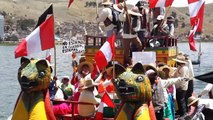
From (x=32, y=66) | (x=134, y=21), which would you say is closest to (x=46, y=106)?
(x=32, y=66)

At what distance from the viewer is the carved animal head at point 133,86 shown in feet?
24.5

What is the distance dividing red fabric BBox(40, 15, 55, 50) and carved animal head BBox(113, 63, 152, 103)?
1614 millimetres

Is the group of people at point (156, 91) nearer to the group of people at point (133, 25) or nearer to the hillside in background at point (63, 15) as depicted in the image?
the group of people at point (133, 25)

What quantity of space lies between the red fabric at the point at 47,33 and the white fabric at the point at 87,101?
3.25ft

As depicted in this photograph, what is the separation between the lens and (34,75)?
25.7 ft

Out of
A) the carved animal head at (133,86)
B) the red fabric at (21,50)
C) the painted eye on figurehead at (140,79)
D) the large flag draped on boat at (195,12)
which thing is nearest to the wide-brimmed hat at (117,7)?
the large flag draped on boat at (195,12)

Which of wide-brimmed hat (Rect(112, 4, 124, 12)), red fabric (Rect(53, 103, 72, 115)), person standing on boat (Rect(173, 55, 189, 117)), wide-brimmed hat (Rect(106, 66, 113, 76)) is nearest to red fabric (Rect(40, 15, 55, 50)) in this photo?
red fabric (Rect(53, 103, 72, 115))

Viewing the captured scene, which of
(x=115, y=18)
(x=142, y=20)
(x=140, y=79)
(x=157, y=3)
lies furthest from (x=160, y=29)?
(x=140, y=79)

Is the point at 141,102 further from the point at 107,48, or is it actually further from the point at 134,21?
the point at 134,21

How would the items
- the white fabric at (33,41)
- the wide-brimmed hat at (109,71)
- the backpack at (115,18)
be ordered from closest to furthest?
the white fabric at (33,41) → the wide-brimmed hat at (109,71) → the backpack at (115,18)

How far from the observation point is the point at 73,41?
44.3ft

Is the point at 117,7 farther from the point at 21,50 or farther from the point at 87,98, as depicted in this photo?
the point at 21,50

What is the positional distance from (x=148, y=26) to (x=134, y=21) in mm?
1533

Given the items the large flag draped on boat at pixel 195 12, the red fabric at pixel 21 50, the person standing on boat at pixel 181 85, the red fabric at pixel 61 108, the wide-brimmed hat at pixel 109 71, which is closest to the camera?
the red fabric at pixel 21 50
